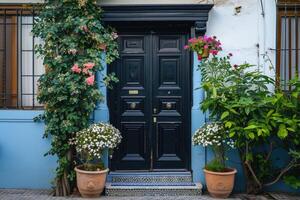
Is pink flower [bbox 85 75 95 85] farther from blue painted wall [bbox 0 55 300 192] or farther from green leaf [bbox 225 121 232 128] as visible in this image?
green leaf [bbox 225 121 232 128]

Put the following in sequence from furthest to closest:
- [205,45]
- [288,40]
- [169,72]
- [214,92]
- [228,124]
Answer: [169,72]
[288,40]
[205,45]
[214,92]
[228,124]

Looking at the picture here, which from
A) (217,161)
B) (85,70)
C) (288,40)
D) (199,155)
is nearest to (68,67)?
(85,70)

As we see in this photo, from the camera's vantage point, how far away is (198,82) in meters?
8.23

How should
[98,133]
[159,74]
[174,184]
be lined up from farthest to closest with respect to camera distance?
[159,74]
[174,184]
[98,133]

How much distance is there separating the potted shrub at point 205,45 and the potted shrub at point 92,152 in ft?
6.49

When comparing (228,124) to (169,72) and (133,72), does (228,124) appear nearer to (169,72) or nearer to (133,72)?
(169,72)

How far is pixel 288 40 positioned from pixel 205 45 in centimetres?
168

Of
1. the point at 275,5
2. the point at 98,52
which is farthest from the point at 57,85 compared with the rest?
the point at 275,5

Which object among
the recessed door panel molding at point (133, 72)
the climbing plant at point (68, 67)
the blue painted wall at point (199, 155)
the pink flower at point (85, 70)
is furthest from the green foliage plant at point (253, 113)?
the pink flower at point (85, 70)

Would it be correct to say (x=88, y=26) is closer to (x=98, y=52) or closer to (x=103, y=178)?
(x=98, y=52)

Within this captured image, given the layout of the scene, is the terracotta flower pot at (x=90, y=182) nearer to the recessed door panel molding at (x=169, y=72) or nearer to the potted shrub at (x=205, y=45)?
the recessed door panel molding at (x=169, y=72)

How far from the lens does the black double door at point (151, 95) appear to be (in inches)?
336

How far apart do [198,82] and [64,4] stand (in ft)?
8.74

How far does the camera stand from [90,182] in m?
7.43
